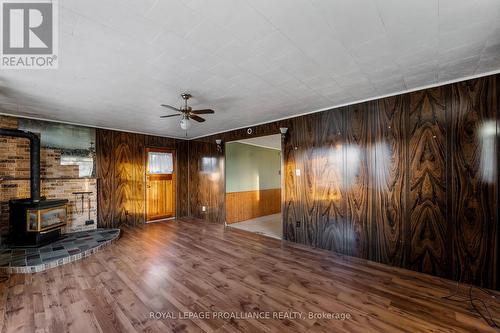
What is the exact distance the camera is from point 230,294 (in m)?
2.41

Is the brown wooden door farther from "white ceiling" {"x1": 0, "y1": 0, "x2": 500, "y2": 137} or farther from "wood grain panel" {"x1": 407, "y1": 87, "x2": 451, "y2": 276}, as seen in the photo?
"wood grain panel" {"x1": 407, "y1": 87, "x2": 451, "y2": 276}

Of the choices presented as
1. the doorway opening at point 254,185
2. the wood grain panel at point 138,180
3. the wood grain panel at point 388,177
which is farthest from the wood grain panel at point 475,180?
the wood grain panel at point 138,180

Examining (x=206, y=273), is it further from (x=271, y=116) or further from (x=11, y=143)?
(x=11, y=143)

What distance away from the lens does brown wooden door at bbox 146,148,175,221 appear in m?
5.98

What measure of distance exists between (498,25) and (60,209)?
A: 641 cm

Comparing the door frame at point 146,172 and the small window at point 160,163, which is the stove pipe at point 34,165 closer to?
the door frame at point 146,172

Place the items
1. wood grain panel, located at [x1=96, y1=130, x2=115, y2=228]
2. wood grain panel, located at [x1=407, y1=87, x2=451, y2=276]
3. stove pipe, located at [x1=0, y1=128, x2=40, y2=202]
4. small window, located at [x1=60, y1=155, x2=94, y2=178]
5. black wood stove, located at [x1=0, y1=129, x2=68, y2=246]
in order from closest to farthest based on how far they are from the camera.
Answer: wood grain panel, located at [x1=407, y1=87, x2=451, y2=276]
black wood stove, located at [x1=0, y1=129, x2=68, y2=246]
stove pipe, located at [x1=0, y1=128, x2=40, y2=202]
small window, located at [x1=60, y1=155, x2=94, y2=178]
wood grain panel, located at [x1=96, y1=130, x2=115, y2=228]

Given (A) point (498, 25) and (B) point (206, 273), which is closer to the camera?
(A) point (498, 25)

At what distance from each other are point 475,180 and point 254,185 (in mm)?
4818

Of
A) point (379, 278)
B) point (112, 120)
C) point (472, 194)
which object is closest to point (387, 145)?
point (472, 194)

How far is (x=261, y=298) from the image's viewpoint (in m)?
2.34

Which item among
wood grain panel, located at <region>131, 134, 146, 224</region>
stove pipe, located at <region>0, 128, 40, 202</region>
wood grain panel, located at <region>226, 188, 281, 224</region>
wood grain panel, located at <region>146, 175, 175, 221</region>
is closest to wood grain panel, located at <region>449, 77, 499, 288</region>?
wood grain panel, located at <region>226, 188, 281, 224</region>

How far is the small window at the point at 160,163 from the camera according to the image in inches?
239

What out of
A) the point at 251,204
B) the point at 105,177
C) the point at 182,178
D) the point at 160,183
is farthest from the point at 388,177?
the point at 105,177
